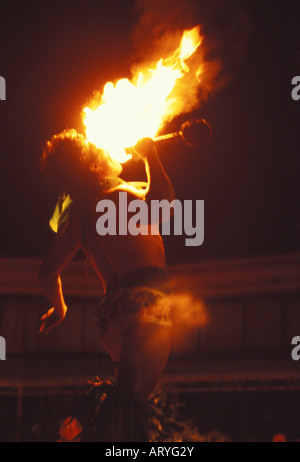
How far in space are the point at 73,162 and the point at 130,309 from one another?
90 centimetres

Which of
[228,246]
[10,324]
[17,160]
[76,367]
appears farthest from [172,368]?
[17,160]

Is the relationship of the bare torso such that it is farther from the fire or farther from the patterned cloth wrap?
the fire

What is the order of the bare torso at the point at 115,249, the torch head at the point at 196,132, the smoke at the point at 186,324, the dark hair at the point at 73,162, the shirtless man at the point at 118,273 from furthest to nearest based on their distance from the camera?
the smoke at the point at 186,324 < the dark hair at the point at 73,162 < the bare torso at the point at 115,249 < the torch head at the point at 196,132 < the shirtless man at the point at 118,273

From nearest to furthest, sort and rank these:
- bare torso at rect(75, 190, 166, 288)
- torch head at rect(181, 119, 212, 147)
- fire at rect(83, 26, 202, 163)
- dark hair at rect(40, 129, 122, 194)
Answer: torch head at rect(181, 119, 212, 147) < bare torso at rect(75, 190, 166, 288) < dark hair at rect(40, 129, 122, 194) < fire at rect(83, 26, 202, 163)

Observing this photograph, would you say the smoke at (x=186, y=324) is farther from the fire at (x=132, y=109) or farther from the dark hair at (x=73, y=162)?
the dark hair at (x=73, y=162)

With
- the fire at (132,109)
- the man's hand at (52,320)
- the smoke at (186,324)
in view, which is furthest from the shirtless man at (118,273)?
the smoke at (186,324)

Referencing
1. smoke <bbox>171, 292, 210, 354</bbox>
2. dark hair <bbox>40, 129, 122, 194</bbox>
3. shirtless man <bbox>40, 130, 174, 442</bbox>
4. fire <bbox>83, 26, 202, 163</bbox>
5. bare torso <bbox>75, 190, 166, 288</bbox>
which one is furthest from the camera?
smoke <bbox>171, 292, 210, 354</bbox>

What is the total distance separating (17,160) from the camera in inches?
367

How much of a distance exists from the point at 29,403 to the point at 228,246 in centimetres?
437

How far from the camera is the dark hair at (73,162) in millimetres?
3238

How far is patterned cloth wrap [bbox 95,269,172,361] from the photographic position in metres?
2.88

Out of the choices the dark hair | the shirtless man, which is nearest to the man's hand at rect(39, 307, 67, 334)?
the shirtless man

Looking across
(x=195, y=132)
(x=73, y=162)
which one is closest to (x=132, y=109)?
(x=73, y=162)
